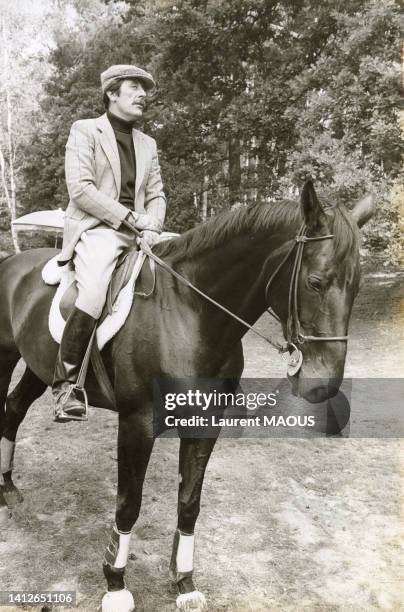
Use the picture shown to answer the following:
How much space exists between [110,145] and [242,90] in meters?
8.10

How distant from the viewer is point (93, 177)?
3.00m

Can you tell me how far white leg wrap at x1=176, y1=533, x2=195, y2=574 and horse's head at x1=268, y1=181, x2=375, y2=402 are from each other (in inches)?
58.4

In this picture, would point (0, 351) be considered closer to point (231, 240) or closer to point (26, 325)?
point (26, 325)

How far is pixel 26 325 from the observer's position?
3.51 m

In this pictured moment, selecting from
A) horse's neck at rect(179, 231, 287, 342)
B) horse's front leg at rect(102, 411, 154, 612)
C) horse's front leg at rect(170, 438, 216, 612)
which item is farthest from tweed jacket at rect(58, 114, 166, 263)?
horse's front leg at rect(170, 438, 216, 612)

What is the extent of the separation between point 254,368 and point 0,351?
15.3 feet

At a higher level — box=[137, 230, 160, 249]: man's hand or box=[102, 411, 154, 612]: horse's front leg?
box=[137, 230, 160, 249]: man's hand

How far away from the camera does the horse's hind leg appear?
4102 millimetres

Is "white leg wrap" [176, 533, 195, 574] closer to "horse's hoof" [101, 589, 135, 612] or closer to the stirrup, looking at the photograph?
"horse's hoof" [101, 589, 135, 612]

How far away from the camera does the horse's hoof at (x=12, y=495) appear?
13.3ft

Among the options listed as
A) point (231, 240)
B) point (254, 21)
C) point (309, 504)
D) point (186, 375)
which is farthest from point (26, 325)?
point (254, 21)

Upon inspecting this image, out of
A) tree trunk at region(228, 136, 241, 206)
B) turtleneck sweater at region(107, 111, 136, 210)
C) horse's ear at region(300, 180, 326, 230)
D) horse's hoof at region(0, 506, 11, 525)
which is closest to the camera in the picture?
horse's ear at region(300, 180, 326, 230)

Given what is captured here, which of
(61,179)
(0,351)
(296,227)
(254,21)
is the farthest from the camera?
(61,179)

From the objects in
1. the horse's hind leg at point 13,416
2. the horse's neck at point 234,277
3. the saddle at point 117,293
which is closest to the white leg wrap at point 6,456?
the horse's hind leg at point 13,416
